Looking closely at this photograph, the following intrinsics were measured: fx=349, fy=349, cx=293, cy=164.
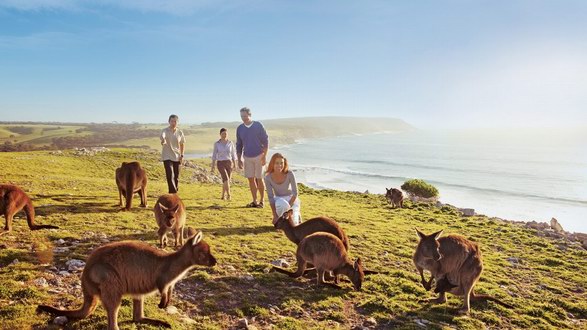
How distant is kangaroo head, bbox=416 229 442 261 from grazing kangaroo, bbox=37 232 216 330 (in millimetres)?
4149

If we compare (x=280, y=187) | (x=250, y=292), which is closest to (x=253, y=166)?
(x=280, y=187)

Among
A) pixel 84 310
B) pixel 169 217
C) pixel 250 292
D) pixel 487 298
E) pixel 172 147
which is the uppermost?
pixel 172 147

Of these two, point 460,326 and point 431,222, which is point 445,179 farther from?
point 460,326

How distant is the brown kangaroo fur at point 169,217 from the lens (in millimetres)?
7512

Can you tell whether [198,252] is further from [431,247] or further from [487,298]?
[487,298]

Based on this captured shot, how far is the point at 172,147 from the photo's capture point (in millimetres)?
12656

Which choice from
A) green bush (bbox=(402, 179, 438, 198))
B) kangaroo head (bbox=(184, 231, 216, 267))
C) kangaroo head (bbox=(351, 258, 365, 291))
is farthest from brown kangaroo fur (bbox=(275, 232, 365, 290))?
green bush (bbox=(402, 179, 438, 198))

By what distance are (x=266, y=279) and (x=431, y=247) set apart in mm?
3422

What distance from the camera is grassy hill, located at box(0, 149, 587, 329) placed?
228 inches

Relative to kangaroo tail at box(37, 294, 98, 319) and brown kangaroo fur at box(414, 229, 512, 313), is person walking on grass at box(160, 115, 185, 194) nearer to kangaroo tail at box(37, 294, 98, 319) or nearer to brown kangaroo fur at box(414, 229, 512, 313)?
kangaroo tail at box(37, 294, 98, 319)

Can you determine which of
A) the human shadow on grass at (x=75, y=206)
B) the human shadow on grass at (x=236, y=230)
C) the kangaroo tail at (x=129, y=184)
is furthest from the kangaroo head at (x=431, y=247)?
the human shadow on grass at (x=75, y=206)

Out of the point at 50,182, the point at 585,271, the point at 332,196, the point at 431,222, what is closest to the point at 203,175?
the point at 332,196

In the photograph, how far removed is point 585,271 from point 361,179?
143ft

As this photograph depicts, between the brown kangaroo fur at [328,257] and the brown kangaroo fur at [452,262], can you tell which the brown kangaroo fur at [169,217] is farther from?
the brown kangaroo fur at [452,262]
